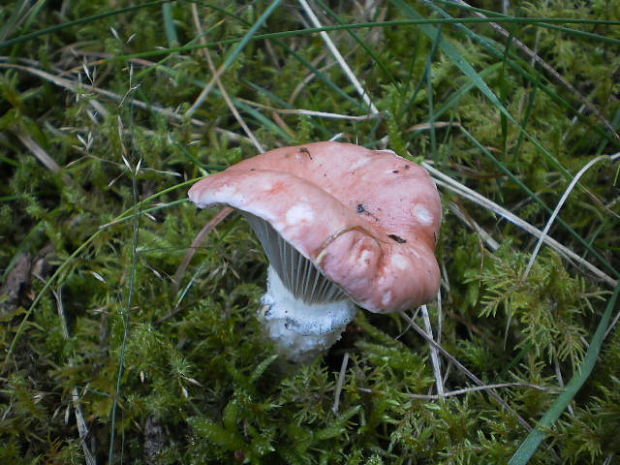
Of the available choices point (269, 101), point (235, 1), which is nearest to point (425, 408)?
point (269, 101)

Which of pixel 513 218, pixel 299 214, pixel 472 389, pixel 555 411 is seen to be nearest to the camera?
pixel 299 214

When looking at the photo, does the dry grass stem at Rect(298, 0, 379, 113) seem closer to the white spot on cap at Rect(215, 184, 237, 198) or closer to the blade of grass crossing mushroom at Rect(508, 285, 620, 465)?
the white spot on cap at Rect(215, 184, 237, 198)

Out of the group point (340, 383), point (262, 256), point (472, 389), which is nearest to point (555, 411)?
point (472, 389)

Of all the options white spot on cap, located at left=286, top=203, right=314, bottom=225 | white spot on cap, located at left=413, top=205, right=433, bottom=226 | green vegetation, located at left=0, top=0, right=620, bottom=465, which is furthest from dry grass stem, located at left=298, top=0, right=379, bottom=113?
white spot on cap, located at left=286, top=203, right=314, bottom=225

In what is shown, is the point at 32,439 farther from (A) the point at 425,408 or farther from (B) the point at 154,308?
(A) the point at 425,408

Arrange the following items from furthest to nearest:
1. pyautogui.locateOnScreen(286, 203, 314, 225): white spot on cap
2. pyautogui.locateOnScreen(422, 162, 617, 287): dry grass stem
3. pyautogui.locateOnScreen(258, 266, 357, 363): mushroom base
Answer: pyautogui.locateOnScreen(422, 162, 617, 287): dry grass stem, pyautogui.locateOnScreen(258, 266, 357, 363): mushroom base, pyautogui.locateOnScreen(286, 203, 314, 225): white spot on cap

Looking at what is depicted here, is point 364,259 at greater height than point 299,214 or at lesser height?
lesser

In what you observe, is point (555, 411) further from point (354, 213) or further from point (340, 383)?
point (354, 213)
